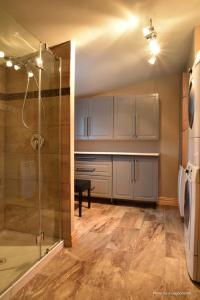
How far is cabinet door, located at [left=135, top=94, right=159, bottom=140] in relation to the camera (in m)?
3.59

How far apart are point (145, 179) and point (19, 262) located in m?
2.30

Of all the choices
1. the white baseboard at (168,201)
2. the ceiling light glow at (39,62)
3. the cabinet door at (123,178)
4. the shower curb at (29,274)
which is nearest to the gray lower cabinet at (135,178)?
the cabinet door at (123,178)

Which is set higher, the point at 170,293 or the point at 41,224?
the point at 41,224

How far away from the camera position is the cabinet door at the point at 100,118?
3822mm

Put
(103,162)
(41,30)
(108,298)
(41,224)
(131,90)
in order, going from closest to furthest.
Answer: (108,298) < (41,30) < (41,224) < (103,162) < (131,90)

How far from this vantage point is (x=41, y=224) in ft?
6.98

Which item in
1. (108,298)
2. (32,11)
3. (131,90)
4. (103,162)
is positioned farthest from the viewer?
(131,90)

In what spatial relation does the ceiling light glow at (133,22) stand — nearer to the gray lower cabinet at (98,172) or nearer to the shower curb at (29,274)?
the gray lower cabinet at (98,172)

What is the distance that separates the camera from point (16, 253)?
190cm

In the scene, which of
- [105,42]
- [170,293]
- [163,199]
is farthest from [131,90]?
[170,293]

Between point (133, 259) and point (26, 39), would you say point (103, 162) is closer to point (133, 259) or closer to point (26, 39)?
point (133, 259)

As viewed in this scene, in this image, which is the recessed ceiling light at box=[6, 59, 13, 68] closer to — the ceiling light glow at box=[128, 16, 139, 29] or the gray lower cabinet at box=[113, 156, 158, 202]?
the ceiling light glow at box=[128, 16, 139, 29]

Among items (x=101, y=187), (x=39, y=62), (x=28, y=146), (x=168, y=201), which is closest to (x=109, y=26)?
(x=39, y=62)

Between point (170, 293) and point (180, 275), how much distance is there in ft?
0.85
